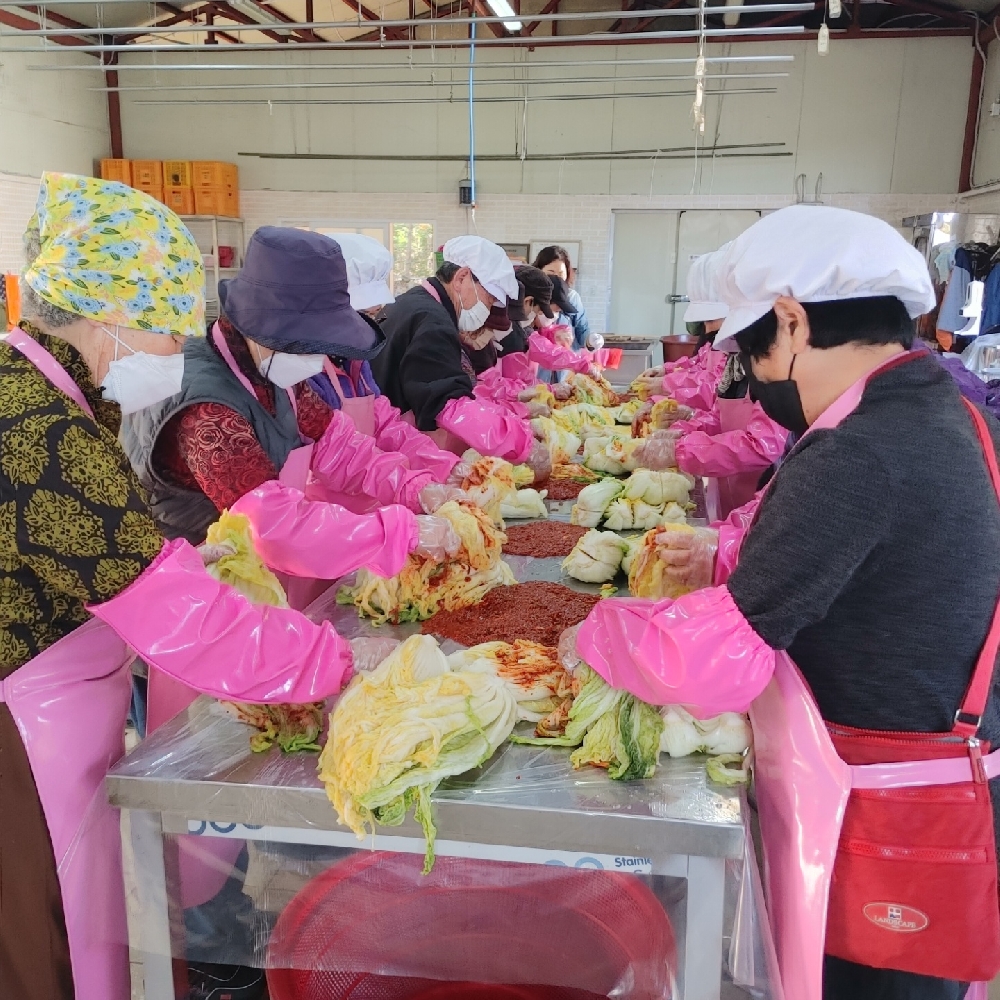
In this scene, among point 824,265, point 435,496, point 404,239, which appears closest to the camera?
point 824,265

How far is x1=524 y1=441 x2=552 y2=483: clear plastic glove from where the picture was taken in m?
4.42

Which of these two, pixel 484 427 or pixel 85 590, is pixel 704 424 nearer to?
pixel 484 427

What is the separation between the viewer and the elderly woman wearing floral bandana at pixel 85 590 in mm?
1527

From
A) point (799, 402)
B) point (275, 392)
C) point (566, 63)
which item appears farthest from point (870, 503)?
point (566, 63)

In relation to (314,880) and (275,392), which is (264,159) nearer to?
(275,392)

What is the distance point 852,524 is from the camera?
53.8 inches

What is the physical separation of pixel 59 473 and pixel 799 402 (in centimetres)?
134

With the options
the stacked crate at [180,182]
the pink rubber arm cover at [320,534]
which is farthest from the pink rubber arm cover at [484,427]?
the stacked crate at [180,182]

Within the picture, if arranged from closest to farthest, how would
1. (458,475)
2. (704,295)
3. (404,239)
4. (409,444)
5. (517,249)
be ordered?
(458,475) → (409,444) → (704,295) → (517,249) → (404,239)

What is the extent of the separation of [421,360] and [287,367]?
1576mm

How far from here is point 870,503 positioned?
1.37 m

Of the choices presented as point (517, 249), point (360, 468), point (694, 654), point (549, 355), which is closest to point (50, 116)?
point (517, 249)

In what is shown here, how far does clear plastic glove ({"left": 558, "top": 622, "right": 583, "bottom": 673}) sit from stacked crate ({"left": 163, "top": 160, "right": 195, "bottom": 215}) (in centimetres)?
1326

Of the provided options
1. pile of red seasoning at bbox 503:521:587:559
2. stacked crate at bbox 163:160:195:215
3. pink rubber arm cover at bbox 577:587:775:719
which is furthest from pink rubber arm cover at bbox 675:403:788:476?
stacked crate at bbox 163:160:195:215
